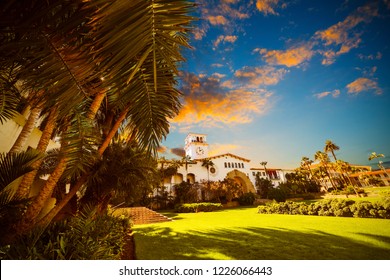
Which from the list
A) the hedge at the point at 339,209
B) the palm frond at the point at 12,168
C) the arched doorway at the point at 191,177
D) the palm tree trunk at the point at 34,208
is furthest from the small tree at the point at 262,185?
the palm frond at the point at 12,168

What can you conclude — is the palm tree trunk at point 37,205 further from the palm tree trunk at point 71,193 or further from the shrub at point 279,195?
the shrub at point 279,195

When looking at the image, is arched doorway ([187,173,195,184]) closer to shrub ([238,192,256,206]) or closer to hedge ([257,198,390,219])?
shrub ([238,192,256,206])

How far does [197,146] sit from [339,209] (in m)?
38.4

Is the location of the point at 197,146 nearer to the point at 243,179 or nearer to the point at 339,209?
the point at 243,179

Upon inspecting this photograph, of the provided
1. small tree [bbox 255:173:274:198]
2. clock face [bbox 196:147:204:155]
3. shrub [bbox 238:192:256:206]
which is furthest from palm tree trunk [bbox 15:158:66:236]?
small tree [bbox 255:173:274:198]

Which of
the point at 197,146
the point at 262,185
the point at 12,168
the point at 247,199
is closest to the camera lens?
the point at 12,168

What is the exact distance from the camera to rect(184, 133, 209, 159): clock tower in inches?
1891

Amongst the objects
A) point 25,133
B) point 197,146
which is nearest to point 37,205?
point 25,133

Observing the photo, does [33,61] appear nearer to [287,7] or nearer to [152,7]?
[152,7]

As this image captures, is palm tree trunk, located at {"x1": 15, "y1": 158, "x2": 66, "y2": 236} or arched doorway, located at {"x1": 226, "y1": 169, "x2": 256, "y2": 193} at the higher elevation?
arched doorway, located at {"x1": 226, "y1": 169, "x2": 256, "y2": 193}

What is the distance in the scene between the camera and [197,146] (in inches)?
1912

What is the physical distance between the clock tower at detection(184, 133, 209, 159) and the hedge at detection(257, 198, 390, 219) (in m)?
30.6
